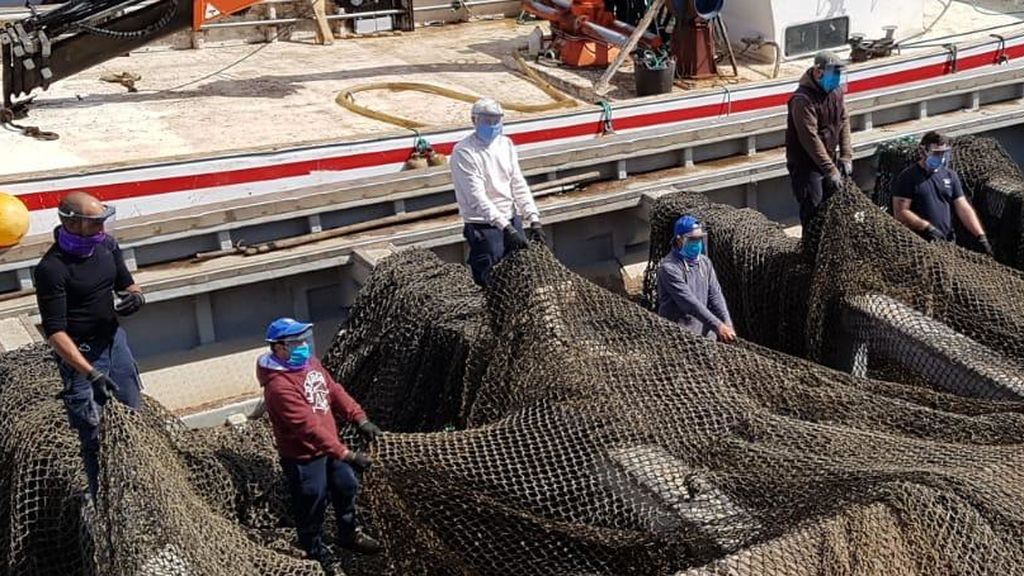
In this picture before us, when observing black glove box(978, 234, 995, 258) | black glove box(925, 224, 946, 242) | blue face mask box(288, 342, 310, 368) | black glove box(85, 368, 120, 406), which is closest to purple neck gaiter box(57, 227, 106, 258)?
black glove box(85, 368, 120, 406)

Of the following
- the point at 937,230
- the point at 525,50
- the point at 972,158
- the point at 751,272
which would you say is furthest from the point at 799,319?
the point at 525,50

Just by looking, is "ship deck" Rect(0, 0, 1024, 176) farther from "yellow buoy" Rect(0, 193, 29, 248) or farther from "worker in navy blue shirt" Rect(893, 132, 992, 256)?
"worker in navy blue shirt" Rect(893, 132, 992, 256)

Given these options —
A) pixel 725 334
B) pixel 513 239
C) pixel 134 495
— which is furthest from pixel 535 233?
pixel 134 495

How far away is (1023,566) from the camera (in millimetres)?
4781

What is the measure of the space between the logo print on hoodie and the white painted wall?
21.6ft

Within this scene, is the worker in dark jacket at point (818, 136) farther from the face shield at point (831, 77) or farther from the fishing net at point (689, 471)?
the fishing net at point (689, 471)

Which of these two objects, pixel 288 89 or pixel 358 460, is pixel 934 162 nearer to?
pixel 358 460

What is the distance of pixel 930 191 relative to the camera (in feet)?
27.7

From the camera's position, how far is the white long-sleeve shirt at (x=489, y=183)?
7.56 meters

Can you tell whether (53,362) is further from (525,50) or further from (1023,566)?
(525,50)

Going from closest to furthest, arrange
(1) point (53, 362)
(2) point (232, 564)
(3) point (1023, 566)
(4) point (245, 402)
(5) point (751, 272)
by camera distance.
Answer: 1. (3) point (1023, 566)
2. (2) point (232, 564)
3. (1) point (53, 362)
4. (4) point (245, 402)
5. (5) point (751, 272)

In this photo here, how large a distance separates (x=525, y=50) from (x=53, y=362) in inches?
256

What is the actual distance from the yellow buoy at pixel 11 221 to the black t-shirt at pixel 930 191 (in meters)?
5.30

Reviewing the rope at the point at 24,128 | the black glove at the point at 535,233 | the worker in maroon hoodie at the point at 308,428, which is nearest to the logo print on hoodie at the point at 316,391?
the worker in maroon hoodie at the point at 308,428
